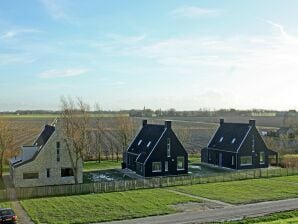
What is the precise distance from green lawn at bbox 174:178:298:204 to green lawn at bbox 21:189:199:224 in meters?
3.01

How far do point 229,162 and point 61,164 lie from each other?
78.3 ft

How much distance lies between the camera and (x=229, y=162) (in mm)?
57719

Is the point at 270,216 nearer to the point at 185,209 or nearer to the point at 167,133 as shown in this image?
the point at 185,209

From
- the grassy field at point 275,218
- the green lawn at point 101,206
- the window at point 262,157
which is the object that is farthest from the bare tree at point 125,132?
the grassy field at point 275,218

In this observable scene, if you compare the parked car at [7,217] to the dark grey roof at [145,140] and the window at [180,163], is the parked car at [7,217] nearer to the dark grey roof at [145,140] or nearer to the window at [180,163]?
the dark grey roof at [145,140]

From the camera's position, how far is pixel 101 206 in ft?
108

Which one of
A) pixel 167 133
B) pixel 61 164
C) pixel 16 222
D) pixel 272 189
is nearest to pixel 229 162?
pixel 167 133

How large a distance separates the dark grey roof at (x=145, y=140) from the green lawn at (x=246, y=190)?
34.6 feet

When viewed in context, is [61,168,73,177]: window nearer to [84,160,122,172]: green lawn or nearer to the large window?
[84,160,122,172]: green lawn

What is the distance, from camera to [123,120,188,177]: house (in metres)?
50.3

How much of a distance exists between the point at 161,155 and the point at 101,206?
19.0 metres

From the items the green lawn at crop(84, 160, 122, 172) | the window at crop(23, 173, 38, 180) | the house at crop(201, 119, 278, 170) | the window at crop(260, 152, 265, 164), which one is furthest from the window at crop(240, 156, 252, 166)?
the window at crop(23, 173, 38, 180)

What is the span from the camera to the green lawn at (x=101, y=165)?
57.1 meters

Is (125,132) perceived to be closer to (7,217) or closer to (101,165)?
(101,165)
